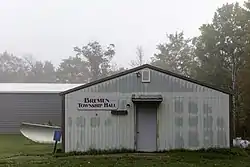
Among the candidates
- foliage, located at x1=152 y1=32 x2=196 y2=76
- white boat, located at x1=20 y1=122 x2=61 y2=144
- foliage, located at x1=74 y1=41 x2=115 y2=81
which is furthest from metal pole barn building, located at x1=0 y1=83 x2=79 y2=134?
foliage, located at x1=74 y1=41 x2=115 y2=81

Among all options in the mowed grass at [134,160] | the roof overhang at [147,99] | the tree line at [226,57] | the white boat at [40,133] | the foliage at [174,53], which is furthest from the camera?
the foliage at [174,53]

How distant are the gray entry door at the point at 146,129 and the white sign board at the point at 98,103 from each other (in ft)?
3.16

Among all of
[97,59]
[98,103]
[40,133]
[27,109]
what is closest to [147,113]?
[98,103]

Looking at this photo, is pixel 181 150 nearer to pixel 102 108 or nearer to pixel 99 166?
pixel 102 108

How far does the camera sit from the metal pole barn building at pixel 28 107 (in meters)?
29.8

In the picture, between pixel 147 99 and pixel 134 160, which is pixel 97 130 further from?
pixel 134 160

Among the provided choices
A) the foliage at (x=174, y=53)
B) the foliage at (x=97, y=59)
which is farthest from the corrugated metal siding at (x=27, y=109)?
the foliage at (x=97, y=59)

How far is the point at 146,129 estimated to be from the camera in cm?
1781

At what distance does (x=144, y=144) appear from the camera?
1781cm

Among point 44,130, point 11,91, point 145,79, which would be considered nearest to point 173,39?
point 11,91

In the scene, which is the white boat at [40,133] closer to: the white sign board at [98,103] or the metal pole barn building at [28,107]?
the white sign board at [98,103]

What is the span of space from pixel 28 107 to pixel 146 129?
1401cm

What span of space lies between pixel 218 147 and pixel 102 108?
4654 mm

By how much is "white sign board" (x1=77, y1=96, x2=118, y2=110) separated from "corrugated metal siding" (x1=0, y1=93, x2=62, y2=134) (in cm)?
1231
